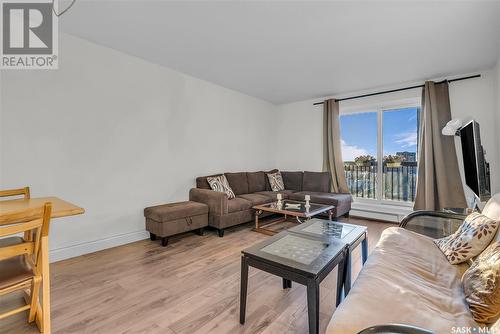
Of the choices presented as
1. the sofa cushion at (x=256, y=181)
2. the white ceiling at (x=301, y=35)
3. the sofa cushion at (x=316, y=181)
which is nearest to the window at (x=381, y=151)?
the sofa cushion at (x=316, y=181)

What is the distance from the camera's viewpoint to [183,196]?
12.2 feet

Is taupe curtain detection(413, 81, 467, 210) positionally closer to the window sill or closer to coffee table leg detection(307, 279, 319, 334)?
the window sill

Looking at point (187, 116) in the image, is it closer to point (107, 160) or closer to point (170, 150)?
point (170, 150)

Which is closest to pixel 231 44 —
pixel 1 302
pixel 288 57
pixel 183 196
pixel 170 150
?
pixel 288 57

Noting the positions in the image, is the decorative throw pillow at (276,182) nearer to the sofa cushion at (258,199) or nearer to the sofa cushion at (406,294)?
the sofa cushion at (258,199)

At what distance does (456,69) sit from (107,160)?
4.95 metres

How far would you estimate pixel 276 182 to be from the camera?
4930 mm

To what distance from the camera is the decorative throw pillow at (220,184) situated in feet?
12.3

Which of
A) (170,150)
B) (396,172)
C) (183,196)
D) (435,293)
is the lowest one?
(435,293)

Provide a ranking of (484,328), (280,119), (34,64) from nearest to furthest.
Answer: (484,328) < (34,64) < (280,119)

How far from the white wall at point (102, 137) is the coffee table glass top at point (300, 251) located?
2.17 meters

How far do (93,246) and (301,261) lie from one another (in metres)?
2.55

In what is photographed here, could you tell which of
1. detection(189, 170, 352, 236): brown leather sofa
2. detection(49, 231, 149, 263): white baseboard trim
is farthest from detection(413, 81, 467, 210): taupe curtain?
detection(49, 231, 149, 263): white baseboard trim

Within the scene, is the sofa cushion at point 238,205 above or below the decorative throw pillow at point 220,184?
below
